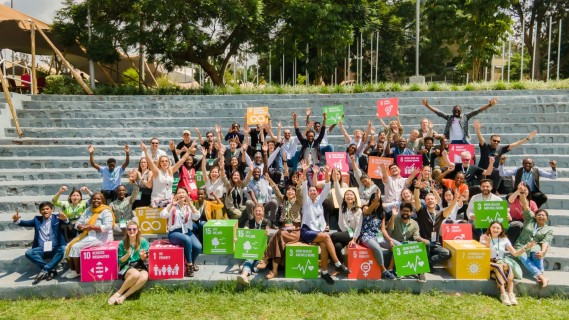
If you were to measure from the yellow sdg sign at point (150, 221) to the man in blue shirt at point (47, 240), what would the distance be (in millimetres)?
1193

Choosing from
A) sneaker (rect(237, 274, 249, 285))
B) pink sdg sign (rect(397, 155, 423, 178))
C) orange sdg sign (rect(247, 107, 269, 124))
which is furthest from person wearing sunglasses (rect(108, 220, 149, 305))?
pink sdg sign (rect(397, 155, 423, 178))

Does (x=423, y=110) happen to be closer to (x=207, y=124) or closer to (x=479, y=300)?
(x=207, y=124)

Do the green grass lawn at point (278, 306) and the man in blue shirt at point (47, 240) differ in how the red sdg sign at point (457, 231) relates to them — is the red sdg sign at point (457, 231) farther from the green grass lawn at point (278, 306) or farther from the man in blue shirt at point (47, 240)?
the man in blue shirt at point (47, 240)

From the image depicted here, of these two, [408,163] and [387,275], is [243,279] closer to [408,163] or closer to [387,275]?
[387,275]

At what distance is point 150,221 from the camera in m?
7.59

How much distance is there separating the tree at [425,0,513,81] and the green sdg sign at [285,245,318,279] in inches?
690

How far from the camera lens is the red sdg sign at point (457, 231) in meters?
7.13

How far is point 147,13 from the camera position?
17250 mm

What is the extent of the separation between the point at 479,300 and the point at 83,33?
55.3 feet

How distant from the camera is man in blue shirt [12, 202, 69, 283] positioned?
22.6 feet

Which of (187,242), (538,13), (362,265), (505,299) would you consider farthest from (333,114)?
(538,13)

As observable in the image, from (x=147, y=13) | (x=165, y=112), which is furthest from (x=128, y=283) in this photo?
(x=147, y=13)

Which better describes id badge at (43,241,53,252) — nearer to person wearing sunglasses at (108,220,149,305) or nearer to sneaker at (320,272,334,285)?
person wearing sunglasses at (108,220,149,305)

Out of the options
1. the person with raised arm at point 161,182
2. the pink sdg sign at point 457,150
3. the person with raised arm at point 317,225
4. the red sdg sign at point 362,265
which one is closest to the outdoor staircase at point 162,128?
the person with raised arm at point 161,182
